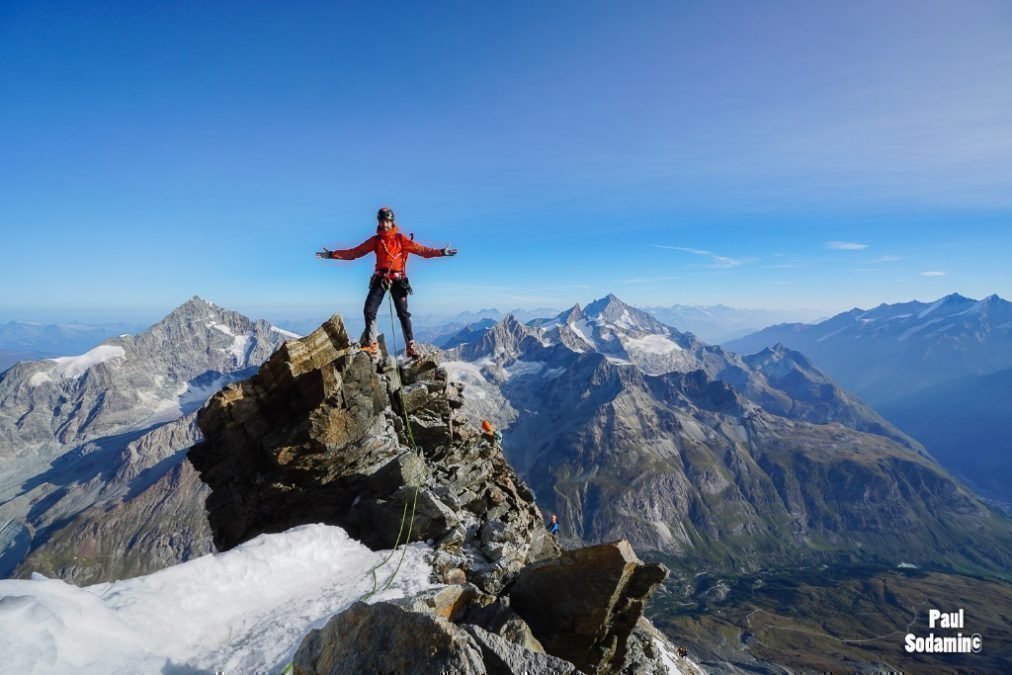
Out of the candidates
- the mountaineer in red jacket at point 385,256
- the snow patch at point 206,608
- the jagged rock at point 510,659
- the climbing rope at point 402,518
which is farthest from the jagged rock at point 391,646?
the mountaineer in red jacket at point 385,256

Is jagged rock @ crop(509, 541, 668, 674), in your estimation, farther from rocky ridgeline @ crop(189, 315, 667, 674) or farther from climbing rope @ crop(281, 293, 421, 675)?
climbing rope @ crop(281, 293, 421, 675)

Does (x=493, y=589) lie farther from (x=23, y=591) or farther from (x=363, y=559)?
(x=23, y=591)

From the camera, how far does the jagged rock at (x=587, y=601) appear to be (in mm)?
12688

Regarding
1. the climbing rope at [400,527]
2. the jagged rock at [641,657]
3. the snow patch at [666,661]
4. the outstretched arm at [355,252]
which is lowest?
the snow patch at [666,661]

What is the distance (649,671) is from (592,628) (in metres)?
4.17

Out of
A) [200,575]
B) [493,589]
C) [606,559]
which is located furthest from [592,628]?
[200,575]

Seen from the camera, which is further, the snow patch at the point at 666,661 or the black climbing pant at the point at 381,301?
the black climbing pant at the point at 381,301

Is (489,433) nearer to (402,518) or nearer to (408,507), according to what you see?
(408,507)

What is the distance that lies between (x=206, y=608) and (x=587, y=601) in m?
9.64

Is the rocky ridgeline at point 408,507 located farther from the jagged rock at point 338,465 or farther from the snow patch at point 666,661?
the snow patch at point 666,661

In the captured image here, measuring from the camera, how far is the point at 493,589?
15406 millimetres

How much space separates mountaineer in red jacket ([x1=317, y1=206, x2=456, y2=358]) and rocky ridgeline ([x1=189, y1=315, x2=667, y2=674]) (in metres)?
2.30

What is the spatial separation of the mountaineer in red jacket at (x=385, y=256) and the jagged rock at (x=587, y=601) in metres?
13.9

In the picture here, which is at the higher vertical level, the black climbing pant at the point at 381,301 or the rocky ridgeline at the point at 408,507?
the black climbing pant at the point at 381,301
